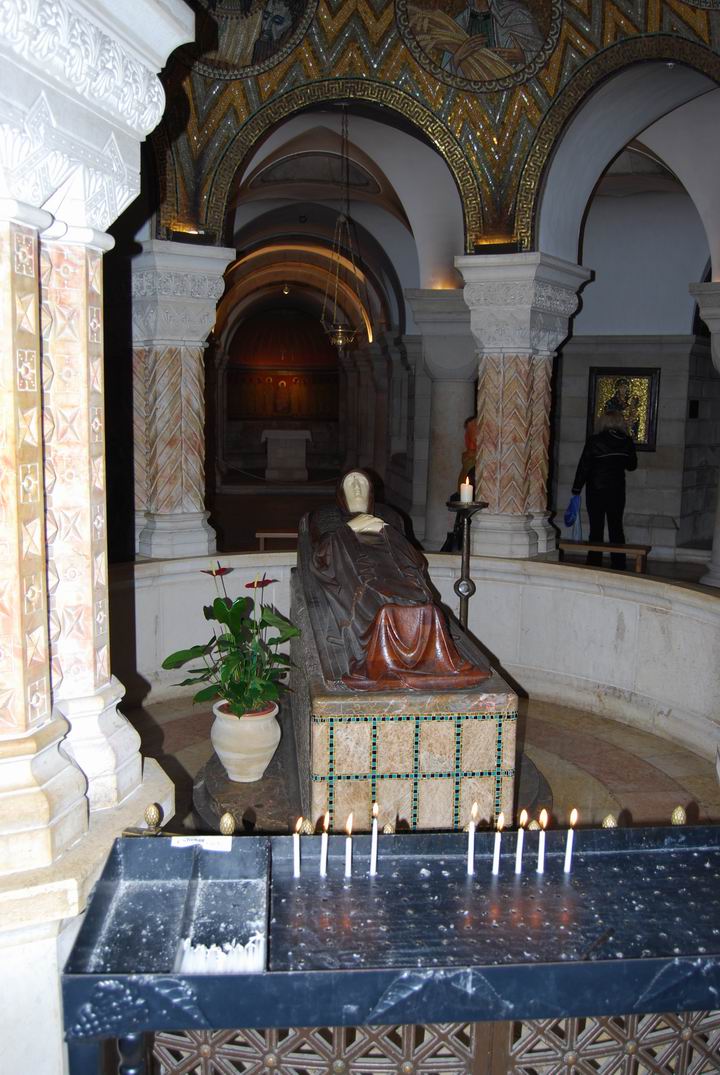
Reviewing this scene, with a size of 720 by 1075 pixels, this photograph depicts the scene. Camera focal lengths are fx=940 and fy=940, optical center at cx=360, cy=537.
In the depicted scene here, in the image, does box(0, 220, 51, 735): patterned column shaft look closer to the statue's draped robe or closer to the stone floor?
the statue's draped robe

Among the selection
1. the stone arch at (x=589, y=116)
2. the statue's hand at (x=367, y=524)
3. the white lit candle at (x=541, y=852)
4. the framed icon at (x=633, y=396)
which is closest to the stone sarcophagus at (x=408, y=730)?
the statue's hand at (x=367, y=524)

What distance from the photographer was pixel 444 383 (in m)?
9.23

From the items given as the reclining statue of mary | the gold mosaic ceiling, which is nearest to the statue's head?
the reclining statue of mary

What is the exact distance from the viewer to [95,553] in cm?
253

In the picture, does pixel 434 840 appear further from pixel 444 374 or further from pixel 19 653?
pixel 444 374

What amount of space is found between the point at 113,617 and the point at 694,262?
24.2 ft

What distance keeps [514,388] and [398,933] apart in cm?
519

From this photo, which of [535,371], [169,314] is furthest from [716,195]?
[169,314]

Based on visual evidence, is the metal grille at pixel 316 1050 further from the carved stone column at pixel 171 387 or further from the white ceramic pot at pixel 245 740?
the carved stone column at pixel 171 387

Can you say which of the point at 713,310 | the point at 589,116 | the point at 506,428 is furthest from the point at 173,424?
the point at 713,310

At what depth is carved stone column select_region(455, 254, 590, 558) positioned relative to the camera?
6.46 metres

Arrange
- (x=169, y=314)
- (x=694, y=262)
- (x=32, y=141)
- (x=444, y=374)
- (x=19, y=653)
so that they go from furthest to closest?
(x=694, y=262) → (x=444, y=374) → (x=169, y=314) → (x=19, y=653) → (x=32, y=141)

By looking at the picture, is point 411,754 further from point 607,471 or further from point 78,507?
point 607,471

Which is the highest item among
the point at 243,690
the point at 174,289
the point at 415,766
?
the point at 174,289
